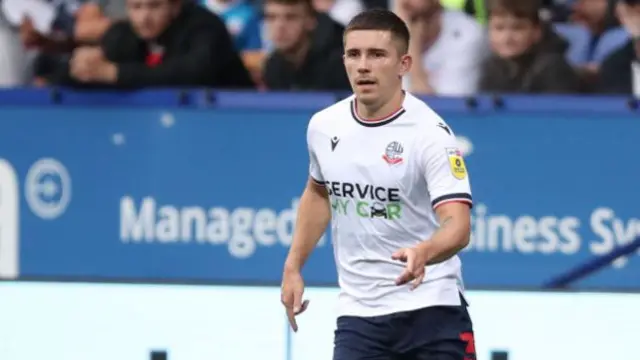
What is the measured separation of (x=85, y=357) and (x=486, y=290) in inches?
64.1

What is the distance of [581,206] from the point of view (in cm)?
903

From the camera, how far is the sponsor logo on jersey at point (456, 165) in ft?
16.3

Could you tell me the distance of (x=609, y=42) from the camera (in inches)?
371

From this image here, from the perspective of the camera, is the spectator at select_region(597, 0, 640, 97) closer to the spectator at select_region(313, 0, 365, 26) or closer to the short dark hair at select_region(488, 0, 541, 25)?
the short dark hair at select_region(488, 0, 541, 25)

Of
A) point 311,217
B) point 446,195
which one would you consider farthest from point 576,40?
point 446,195

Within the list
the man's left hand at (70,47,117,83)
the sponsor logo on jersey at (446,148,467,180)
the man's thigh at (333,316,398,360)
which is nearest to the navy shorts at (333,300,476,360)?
the man's thigh at (333,316,398,360)

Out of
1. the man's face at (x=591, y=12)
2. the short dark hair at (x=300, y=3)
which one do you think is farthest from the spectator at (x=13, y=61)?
the man's face at (x=591, y=12)

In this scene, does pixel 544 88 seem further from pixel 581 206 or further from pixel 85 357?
pixel 85 357

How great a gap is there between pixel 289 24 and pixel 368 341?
4.52 meters

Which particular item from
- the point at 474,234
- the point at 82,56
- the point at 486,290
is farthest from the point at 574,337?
the point at 82,56

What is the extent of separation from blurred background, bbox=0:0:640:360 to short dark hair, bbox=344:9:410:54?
12.5ft

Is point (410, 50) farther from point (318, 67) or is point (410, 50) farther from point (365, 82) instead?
point (365, 82)

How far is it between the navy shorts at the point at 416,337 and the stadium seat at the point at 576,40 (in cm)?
446

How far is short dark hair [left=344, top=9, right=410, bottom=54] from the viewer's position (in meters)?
5.04
